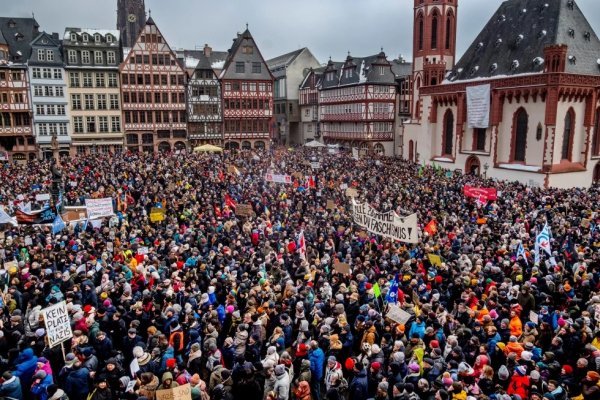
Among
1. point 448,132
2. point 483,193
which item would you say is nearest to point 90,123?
point 448,132

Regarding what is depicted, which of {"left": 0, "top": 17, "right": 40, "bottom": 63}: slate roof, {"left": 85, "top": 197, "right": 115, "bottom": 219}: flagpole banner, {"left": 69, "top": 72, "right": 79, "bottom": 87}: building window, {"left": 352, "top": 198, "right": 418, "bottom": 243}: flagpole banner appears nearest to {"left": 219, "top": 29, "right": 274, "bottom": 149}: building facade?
{"left": 69, "top": 72, "right": 79, "bottom": 87}: building window

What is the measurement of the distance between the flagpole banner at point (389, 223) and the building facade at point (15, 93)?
44.3m

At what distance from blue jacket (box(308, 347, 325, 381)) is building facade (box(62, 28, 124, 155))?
5052 centimetres

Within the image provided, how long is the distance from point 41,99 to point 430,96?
4042 cm

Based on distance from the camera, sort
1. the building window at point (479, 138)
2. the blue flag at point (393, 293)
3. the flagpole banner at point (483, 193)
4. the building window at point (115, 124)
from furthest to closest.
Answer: the building window at point (115, 124), the building window at point (479, 138), the flagpole banner at point (483, 193), the blue flag at point (393, 293)

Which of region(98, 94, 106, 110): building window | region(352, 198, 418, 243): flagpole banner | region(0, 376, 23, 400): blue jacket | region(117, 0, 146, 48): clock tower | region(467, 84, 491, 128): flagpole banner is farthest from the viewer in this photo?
region(117, 0, 146, 48): clock tower

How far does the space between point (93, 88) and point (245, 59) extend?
17.4 metres

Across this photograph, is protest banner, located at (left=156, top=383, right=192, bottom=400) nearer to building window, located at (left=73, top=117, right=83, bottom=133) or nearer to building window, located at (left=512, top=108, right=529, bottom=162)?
building window, located at (left=512, top=108, right=529, bottom=162)

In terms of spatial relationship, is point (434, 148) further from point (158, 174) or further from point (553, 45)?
point (158, 174)

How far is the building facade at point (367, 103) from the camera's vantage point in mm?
59031

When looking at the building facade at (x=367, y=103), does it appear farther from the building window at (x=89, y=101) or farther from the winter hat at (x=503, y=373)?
the winter hat at (x=503, y=373)

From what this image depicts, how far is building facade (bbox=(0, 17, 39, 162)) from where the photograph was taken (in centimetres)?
4966

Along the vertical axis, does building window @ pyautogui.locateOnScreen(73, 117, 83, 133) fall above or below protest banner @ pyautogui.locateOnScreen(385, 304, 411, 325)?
above

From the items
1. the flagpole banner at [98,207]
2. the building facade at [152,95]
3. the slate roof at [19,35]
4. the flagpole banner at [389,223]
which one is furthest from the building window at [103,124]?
the flagpole banner at [389,223]
